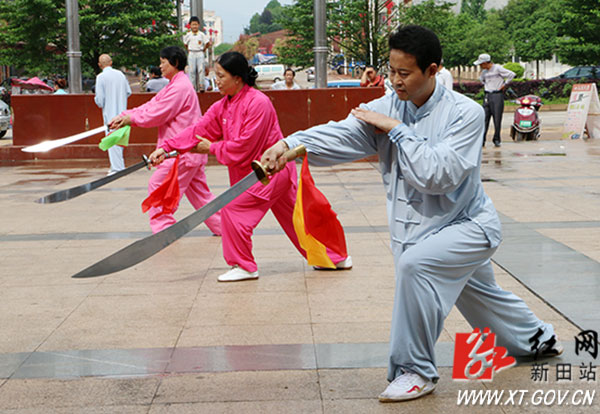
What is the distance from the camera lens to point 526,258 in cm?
656

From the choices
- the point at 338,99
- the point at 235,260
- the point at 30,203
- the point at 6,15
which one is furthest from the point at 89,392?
the point at 6,15

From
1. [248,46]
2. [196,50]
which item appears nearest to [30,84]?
[196,50]

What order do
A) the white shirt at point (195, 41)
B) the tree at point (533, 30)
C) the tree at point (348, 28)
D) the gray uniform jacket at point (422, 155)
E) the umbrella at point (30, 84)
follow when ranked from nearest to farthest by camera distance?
the gray uniform jacket at point (422, 155) < the white shirt at point (195, 41) < the tree at point (348, 28) < the umbrella at point (30, 84) < the tree at point (533, 30)

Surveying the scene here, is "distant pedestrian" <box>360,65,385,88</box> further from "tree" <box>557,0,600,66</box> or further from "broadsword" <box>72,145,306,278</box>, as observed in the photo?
"tree" <box>557,0,600,66</box>

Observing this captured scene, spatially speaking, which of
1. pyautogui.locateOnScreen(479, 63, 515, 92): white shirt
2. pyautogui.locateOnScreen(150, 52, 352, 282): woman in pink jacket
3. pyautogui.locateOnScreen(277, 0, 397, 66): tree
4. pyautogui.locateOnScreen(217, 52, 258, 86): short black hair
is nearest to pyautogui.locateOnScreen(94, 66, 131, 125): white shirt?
pyautogui.locateOnScreen(479, 63, 515, 92): white shirt

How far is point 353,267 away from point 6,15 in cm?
3555

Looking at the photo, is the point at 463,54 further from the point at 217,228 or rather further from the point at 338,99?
the point at 217,228

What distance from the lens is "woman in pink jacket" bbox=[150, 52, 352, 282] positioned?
6.00 m

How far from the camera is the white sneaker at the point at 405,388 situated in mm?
3625

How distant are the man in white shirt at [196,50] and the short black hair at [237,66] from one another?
10.4 meters

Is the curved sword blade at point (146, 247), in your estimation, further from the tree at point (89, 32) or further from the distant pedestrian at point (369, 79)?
the tree at point (89, 32)

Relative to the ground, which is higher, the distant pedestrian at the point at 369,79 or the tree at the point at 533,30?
the tree at the point at 533,30

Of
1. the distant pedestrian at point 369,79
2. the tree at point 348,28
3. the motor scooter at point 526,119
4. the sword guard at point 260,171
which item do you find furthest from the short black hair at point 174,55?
the tree at point 348,28

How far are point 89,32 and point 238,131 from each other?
34.8 metres
